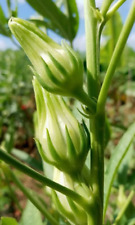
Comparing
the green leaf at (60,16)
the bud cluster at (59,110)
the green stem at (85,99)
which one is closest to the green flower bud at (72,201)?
the bud cluster at (59,110)

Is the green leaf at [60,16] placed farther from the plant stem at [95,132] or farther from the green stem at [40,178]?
the green stem at [40,178]

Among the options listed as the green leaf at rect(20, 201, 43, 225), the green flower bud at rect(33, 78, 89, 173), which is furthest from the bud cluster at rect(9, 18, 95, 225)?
the green leaf at rect(20, 201, 43, 225)

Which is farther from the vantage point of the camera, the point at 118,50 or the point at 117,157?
the point at 117,157

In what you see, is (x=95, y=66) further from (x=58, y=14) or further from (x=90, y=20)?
(x=58, y=14)

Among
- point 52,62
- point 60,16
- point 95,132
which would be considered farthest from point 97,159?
point 60,16

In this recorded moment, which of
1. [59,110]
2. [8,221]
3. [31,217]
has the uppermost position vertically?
[59,110]

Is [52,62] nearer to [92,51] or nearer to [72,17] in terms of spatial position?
[92,51]

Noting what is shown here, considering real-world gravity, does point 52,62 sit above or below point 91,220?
above
